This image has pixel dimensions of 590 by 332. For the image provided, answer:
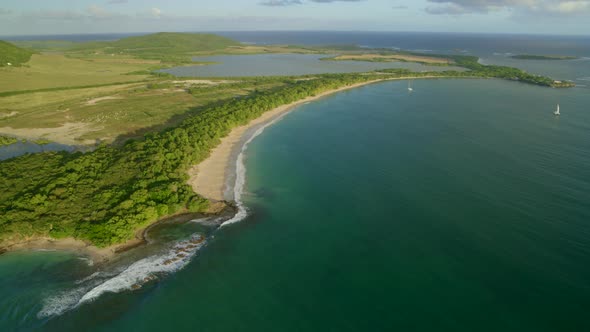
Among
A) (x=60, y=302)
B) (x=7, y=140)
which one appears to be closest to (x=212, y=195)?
(x=60, y=302)

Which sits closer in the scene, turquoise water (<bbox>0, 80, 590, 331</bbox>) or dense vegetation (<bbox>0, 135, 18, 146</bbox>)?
turquoise water (<bbox>0, 80, 590, 331</bbox>)

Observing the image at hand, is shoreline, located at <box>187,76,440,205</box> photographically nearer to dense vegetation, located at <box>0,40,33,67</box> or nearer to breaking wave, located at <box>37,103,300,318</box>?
breaking wave, located at <box>37,103,300,318</box>

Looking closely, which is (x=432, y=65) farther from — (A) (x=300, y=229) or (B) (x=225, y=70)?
(A) (x=300, y=229)

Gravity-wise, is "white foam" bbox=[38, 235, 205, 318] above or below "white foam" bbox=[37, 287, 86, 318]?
above

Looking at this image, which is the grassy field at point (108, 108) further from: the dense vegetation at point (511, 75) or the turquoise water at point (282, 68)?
the dense vegetation at point (511, 75)

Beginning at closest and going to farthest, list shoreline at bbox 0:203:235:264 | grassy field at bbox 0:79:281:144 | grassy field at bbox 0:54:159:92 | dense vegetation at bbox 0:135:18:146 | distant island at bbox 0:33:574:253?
1. shoreline at bbox 0:203:235:264
2. distant island at bbox 0:33:574:253
3. dense vegetation at bbox 0:135:18:146
4. grassy field at bbox 0:79:281:144
5. grassy field at bbox 0:54:159:92

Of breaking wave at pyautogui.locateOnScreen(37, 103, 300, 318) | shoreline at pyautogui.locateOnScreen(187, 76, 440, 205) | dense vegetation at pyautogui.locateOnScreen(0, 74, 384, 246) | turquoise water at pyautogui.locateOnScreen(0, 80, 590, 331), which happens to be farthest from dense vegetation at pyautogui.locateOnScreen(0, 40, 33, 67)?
breaking wave at pyautogui.locateOnScreen(37, 103, 300, 318)
